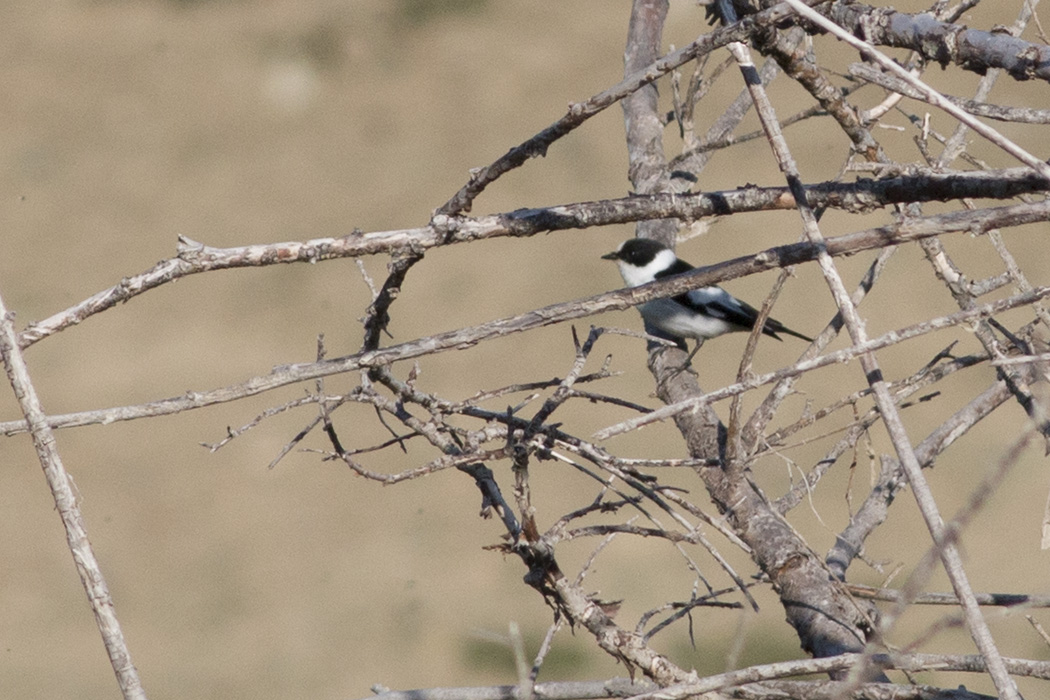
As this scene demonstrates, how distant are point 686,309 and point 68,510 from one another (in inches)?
129

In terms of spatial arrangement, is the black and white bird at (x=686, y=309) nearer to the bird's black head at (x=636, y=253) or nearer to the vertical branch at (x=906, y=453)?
the bird's black head at (x=636, y=253)

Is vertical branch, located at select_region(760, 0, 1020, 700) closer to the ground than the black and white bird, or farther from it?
closer to the ground

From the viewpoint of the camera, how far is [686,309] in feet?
13.0

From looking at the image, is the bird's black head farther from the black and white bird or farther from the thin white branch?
the thin white branch

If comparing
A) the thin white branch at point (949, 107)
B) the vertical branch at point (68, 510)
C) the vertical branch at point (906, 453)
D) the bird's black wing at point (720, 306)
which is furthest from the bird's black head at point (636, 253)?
the vertical branch at point (68, 510)

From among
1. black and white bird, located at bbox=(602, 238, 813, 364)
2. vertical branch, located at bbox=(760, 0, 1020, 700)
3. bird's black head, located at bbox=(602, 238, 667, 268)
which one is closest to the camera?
vertical branch, located at bbox=(760, 0, 1020, 700)

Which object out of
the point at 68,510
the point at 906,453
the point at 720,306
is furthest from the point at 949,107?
the point at 720,306

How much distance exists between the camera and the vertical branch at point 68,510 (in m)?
0.83

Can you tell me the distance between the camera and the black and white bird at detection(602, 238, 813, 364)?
3674mm

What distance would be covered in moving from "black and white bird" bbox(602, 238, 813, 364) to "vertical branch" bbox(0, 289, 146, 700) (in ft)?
9.08

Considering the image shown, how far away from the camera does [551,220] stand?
1109 millimetres

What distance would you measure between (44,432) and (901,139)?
4.57 meters

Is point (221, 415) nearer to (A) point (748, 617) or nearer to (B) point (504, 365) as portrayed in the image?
(B) point (504, 365)

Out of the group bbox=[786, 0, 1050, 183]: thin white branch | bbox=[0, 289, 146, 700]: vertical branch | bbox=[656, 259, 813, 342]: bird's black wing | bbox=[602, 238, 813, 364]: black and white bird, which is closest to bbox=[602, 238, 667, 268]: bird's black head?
bbox=[602, 238, 813, 364]: black and white bird
